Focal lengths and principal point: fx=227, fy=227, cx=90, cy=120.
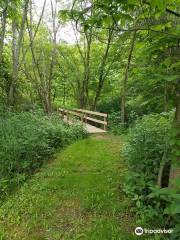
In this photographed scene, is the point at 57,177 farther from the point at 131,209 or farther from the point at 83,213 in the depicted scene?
the point at 131,209

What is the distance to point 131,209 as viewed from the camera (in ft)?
9.46

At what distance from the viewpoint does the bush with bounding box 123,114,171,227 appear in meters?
2.66

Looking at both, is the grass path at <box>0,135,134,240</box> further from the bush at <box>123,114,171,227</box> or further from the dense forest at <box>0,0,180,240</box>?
the bush at <box>123,114,171,227</box>

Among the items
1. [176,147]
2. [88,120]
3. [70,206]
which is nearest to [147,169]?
[176,147]

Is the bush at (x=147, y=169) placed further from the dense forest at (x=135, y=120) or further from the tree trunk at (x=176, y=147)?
the tree trunk at (x=176, y=147)

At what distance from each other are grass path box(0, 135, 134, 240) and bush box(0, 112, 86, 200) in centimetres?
30

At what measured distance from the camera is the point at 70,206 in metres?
3.14

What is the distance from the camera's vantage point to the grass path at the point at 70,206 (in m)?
2.64

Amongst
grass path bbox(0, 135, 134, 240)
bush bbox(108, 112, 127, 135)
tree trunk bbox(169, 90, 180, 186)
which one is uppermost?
tree trunk bbox(169, 90, 180, 186)

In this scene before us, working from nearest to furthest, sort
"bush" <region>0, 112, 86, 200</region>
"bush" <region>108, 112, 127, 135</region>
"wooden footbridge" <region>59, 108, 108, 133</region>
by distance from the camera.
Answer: "bush" <region>0, 112, 86, 200</region>
"wooden footbridge" <region>59, 108, 108, 133</region>
"bush" <region>108, 112, 127, 135</region>

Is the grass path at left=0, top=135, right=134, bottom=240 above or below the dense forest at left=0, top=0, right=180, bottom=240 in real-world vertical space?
below

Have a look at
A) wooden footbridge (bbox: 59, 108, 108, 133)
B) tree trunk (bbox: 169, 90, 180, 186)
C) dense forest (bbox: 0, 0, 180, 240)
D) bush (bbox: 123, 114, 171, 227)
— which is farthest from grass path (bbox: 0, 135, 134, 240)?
wooden footbridge (bbox: 59, 108, 108, 133)

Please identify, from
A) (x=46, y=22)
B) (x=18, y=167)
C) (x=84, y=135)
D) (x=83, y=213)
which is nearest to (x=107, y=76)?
(x=46, y=22)

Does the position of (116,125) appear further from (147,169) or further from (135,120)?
(147,169)
